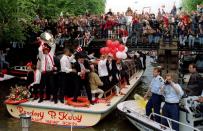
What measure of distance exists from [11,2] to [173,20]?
27.0ft

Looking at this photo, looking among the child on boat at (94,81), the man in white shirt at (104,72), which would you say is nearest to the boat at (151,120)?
the child on boat at (94,81)

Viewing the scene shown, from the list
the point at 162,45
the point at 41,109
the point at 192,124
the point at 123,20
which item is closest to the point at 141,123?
the point at 192,124

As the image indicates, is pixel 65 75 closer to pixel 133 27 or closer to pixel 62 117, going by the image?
pixel 62 117

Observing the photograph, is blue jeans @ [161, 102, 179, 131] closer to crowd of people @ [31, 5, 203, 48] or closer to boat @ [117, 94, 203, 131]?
boat @ [117, 94, 203, 131]

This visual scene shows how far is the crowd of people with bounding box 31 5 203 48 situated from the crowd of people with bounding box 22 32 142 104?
8254 mm

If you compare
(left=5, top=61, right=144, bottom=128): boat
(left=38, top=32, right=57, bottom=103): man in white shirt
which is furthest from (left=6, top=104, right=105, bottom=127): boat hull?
(left=38, top=32, right=57, bottom=103): man in white shirt

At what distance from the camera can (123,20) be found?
78.6ft

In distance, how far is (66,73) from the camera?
1363 cm

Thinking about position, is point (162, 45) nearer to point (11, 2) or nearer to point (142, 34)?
point (142, 34)

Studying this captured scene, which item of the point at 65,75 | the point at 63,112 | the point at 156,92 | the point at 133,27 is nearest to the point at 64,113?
the point at 63,112

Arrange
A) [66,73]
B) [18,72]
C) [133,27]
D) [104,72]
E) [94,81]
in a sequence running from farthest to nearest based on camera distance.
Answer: [133,27] → [18,72] → [104,72] → [94,81] → [66,73]

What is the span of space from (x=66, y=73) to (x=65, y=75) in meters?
0.10

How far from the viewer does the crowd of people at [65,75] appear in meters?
13.6

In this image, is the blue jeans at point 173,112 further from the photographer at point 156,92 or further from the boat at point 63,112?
the boat at point 63,112
